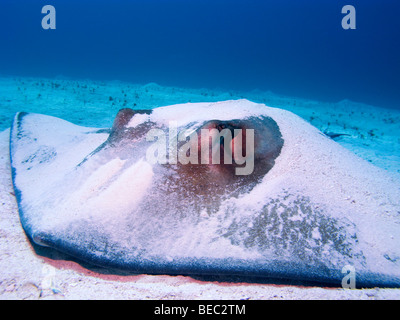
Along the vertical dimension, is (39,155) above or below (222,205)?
above

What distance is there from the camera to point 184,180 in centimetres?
204

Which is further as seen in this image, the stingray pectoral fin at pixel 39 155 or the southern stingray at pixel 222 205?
the stingray pectoral fin at pixel 39 155

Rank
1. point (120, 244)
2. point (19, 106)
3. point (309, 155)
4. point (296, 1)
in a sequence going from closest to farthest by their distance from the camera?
1. point (120, 244)
2. point (309, 155)
3. point (19, 106)
4. point (296, 1)

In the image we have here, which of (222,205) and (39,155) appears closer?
(222,205)

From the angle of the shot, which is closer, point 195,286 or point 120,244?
point 120,244

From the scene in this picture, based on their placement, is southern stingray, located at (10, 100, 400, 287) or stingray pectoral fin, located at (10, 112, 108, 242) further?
stingray pectoral fin, located at (10, 112, 108, 242)

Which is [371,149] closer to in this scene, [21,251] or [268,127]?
[268,127]

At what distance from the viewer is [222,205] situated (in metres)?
1.92

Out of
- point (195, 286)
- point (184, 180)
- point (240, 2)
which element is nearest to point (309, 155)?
point (184, 180)

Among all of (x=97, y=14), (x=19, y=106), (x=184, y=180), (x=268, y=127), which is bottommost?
(x=184, y=180)

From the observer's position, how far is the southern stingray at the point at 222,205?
1553 millimetres

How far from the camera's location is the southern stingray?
61.1 inches

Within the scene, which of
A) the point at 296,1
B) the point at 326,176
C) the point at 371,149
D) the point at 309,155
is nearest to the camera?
the point at 326,176

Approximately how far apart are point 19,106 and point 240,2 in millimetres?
150786
